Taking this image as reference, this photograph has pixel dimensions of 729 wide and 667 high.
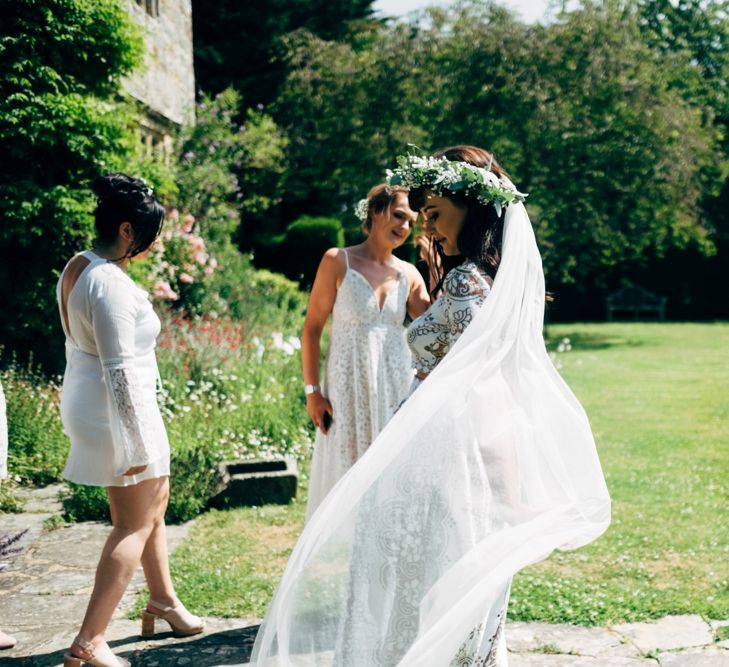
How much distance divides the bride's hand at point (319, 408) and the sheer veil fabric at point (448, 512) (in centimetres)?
154

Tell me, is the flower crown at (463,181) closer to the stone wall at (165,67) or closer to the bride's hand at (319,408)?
the bride's hand at (319,408)

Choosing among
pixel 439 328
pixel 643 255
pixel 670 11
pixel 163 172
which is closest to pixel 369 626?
pixel 439 328

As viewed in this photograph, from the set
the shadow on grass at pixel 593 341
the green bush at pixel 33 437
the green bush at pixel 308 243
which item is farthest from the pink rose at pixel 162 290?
the shadow on grass at pixel 593 341

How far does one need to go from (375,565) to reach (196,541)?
2.75 metres

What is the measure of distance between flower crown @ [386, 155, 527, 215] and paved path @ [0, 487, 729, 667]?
1851 millimetres

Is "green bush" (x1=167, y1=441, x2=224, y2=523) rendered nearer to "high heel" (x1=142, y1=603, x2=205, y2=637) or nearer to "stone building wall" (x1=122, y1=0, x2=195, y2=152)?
"high heel" (x1=142, y1=603, x2=205, y2=637)

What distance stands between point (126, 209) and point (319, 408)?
1.47m

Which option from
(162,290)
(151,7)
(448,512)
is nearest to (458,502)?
(448,512)

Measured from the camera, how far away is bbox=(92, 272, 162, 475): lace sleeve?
299 centimetres

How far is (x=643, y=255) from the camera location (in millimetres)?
26469

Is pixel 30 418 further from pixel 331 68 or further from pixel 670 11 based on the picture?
pixel 670 11

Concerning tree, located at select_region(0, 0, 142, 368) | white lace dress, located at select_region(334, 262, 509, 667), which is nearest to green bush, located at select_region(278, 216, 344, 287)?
tree, located at select_region(0, 0, 142, 368)

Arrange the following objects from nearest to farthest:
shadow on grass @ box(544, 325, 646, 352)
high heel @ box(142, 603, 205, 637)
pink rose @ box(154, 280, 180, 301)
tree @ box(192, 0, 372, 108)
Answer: high heel @ box(142, 603, 205, 637) < pink rose @ box(154, 280, 180, 301) < shadow on grass @ box(544, 325, 646, 352) < tree @ box(192, 0, 372, 108)

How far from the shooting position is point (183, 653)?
3.54 meters
